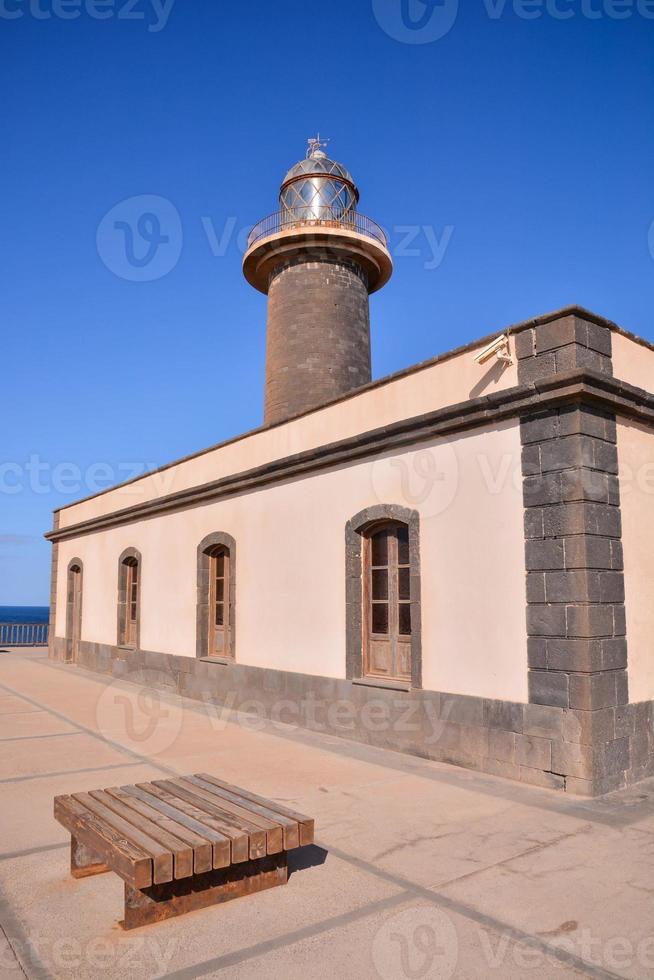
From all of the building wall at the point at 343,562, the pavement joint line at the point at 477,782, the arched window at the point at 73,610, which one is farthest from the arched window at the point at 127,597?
the pavement joint line at the point at 477,782

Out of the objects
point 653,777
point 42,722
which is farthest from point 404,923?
point 42,722

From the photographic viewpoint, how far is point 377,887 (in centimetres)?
364

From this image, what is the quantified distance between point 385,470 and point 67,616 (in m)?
11.8

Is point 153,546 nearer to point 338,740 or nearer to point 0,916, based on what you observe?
point 338,740

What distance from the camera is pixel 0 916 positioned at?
3.32 m

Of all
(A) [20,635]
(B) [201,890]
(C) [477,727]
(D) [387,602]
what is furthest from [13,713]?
(A) [20,635]

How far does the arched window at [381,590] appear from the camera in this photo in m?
7.38

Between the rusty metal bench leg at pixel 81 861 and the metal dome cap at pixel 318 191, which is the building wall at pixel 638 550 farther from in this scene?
the metal dome cap at pixel 318 191

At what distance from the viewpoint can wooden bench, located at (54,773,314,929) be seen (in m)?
3.10

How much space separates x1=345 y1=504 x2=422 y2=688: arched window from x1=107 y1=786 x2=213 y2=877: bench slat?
3.69 m

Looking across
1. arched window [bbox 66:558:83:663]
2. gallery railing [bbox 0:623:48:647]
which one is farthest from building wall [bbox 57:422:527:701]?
gallery railing [bbox 0:623:48:647]

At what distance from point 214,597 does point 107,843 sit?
25.8ft

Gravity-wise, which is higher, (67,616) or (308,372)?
(308,372)

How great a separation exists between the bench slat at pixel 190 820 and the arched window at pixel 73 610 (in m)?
12.9
